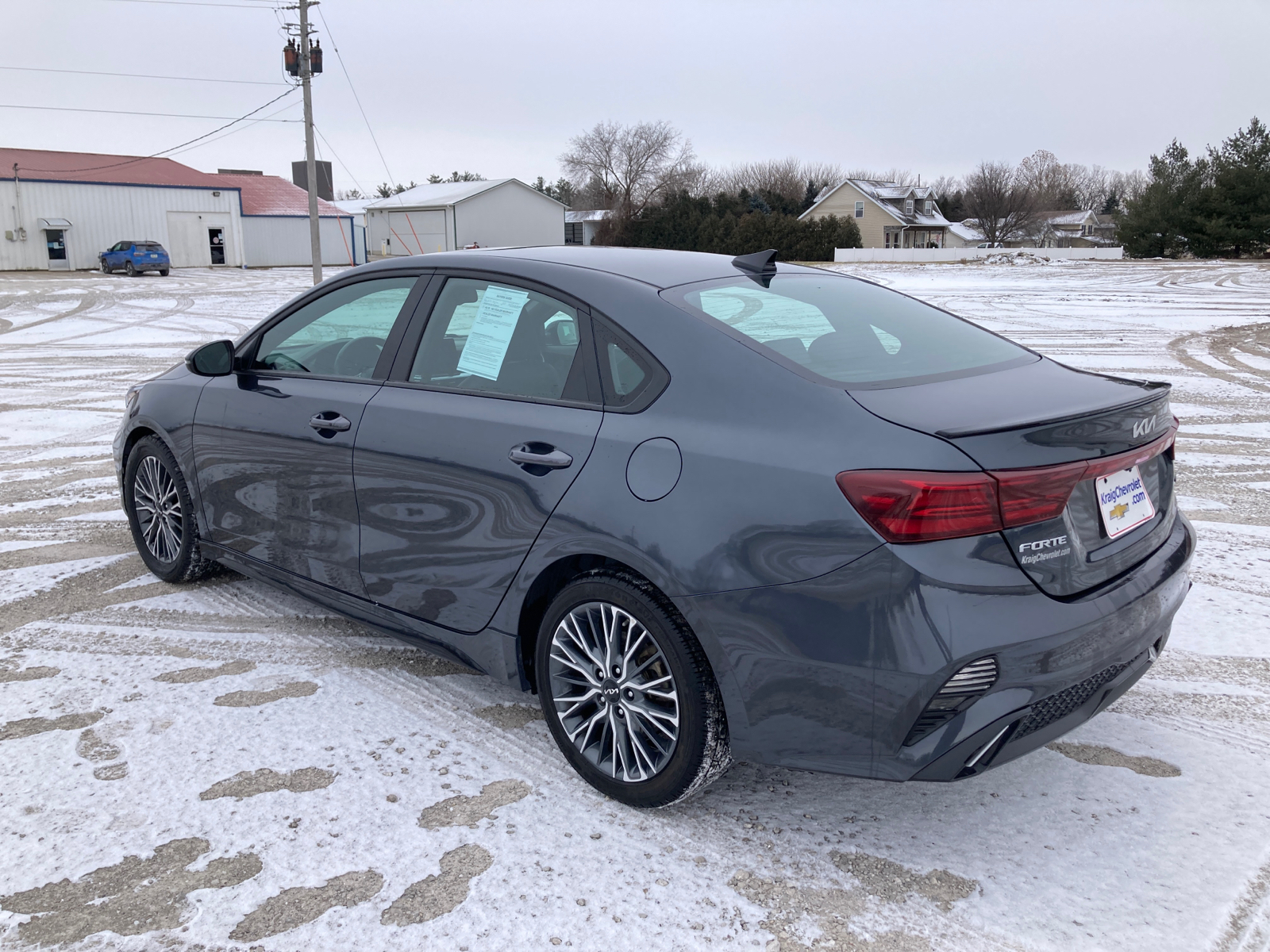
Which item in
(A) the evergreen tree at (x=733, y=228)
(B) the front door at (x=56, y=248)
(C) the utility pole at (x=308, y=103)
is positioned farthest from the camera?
(A) the evergreen tree at (x=733, y=228)

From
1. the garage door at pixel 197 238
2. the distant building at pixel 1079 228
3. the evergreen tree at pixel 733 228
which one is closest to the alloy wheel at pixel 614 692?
the evergreen tree at pixel 733 228

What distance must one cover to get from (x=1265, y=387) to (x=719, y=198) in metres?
57.6

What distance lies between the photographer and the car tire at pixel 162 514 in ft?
15.3

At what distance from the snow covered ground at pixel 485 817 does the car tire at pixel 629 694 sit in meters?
0.16

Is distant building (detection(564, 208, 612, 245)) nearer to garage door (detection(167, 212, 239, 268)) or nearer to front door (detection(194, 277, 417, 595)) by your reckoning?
garage door (detection(167, 212, 239, 268))

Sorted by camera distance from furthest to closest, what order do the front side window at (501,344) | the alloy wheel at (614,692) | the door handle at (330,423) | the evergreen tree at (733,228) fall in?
the evergreen tree at (733,228)
the door handle at (330,423)
the front side window at (501,344)
the alloy wheel at (614,692)

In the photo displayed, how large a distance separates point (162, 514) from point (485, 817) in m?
2.76

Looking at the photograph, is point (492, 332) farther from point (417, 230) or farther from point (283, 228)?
point (417, 230)

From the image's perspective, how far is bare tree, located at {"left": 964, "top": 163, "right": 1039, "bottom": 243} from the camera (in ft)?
256

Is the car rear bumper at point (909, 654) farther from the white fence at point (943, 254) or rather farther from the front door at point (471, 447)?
the white fence at point (943, 254)

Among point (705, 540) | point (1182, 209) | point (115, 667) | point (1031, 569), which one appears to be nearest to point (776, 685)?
point (705, 540)

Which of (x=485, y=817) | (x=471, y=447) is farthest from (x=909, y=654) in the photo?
(x=471, y=447)

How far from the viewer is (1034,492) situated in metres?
2.39

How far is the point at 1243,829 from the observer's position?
2889 millimetres
